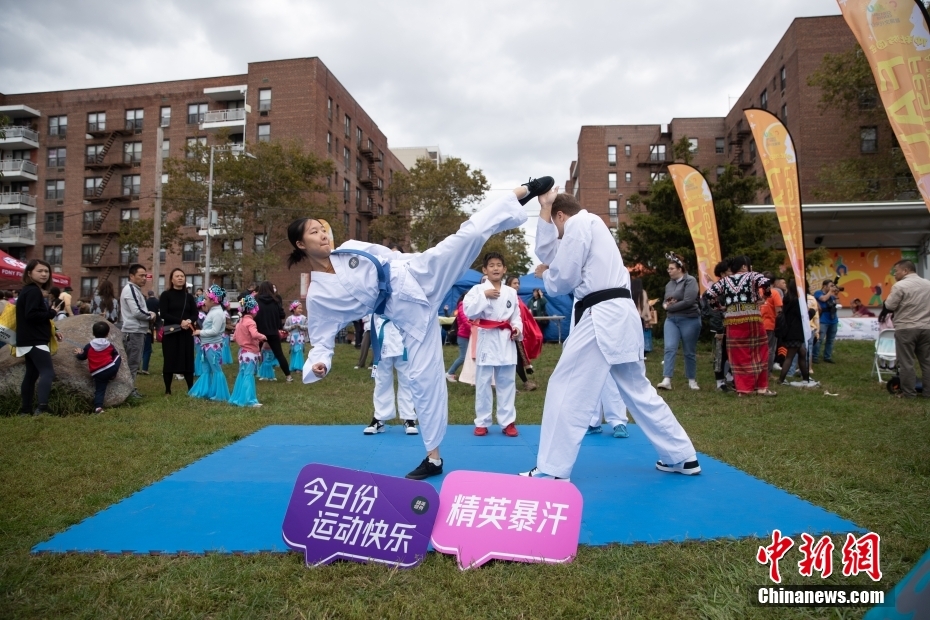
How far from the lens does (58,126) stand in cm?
3853

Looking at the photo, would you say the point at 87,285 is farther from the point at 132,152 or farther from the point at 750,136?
the point at 750,136

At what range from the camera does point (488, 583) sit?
2367 millimetres

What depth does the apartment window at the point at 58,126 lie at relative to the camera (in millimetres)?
38406

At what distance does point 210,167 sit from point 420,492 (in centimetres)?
2710

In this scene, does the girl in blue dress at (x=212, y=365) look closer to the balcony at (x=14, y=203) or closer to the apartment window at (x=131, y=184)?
the apartment window at (x=131, y=184)

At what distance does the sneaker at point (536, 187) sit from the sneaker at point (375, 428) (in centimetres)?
298

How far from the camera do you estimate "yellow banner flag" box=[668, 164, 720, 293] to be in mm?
10711

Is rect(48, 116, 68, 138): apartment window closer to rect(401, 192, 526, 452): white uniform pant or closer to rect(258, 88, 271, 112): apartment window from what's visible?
rect(258, 88, 271, 112): apartment window

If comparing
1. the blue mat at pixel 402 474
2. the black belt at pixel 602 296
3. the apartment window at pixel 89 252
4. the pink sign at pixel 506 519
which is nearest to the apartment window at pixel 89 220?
the apartment window at pixel 89 252

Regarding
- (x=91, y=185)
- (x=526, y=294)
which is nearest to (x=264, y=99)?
(x=91, y=185)

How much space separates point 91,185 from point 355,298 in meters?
42.7

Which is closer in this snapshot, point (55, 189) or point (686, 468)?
point (686, 468)

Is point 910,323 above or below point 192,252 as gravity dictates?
below

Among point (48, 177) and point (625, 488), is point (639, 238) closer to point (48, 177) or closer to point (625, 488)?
point (625, 488)
